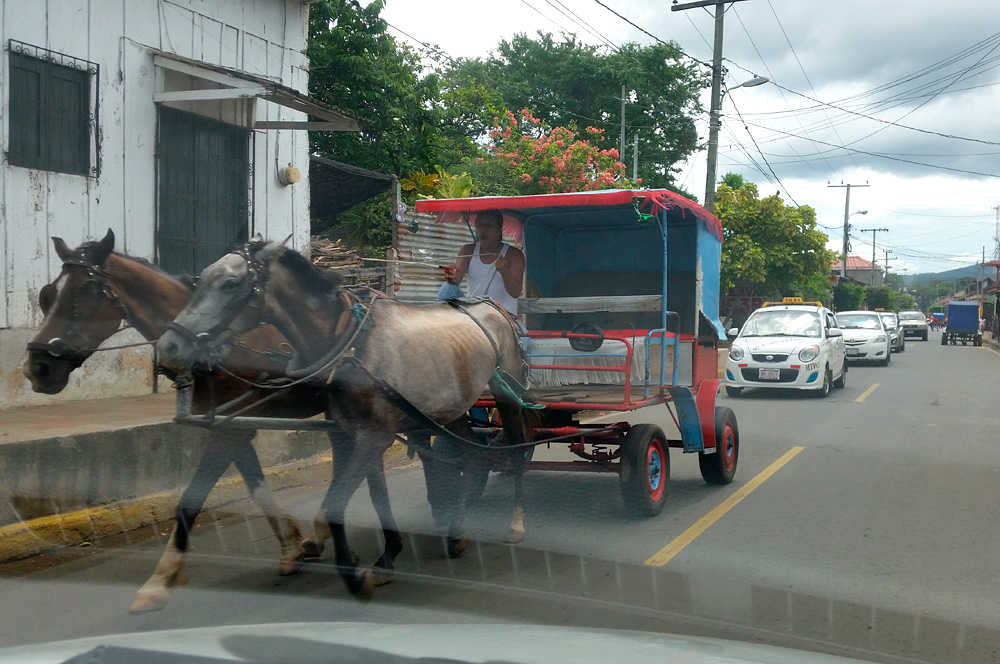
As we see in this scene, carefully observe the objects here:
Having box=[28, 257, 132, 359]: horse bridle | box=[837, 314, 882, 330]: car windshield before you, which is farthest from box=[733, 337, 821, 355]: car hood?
box=[28, 257, 132, 359]: horse bridle

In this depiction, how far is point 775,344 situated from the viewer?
15758 mm

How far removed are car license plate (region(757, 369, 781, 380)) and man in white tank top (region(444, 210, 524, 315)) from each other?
9380mm

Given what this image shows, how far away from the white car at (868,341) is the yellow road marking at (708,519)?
52.3 feet

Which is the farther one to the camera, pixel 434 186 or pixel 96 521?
pixel 434 186

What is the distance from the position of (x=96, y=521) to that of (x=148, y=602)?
1.92 m

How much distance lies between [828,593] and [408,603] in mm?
2189

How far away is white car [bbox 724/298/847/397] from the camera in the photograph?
15352mm

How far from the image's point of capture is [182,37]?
30.8ft

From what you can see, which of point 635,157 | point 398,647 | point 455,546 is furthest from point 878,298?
point 398,647

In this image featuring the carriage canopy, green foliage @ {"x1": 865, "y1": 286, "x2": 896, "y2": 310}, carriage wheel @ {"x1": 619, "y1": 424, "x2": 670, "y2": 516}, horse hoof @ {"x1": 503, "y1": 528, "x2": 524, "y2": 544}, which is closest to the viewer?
horse hoof @ {"x1": 503, "y1": 528, "x2": 524, "y2": 544}

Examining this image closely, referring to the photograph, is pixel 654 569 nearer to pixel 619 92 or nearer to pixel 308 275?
pixel 308 275

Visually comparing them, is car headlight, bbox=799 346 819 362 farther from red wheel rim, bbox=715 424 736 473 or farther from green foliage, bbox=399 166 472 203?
red wheel rim, bbox=715 424 736 473

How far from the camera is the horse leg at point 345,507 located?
4.42 m

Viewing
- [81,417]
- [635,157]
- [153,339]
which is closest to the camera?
[153,339]
